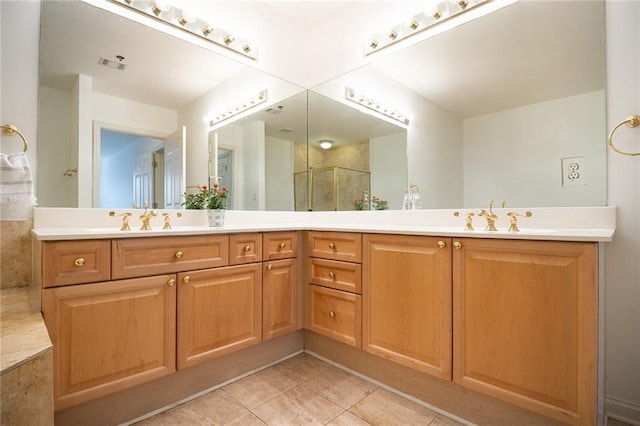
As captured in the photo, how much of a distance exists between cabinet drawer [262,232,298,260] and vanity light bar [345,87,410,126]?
110cm

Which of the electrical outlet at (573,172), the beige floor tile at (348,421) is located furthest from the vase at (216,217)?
the electrical outlet at (573,172)

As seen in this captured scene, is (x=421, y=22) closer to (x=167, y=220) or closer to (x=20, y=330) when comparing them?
(x=167, y=220)

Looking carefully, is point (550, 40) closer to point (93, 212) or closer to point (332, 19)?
point (332, 19)

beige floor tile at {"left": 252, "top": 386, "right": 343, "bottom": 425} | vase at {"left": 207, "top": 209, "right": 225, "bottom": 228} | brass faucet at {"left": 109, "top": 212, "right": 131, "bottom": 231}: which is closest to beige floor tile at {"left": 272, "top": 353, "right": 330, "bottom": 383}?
beige floor tile at {"left": 252, "top": 386, "right": 343, "bottom": 425}

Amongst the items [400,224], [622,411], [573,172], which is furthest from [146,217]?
[622,411]

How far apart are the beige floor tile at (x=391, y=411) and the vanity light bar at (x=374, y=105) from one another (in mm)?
1713

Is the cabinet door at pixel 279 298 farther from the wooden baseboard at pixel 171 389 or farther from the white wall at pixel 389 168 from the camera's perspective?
the white wall at pixel 389 168

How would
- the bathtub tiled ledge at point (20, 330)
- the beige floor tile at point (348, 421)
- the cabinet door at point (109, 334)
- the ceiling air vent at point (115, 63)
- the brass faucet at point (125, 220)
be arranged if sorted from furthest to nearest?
the ceiling air vent at point (115, 63)
the brass faucet at point (125, 220)
the beige floor tile at point (348, 421)
the cabinet door at point (109, 334)
the bathtub tiled ledge at point (20, 330)

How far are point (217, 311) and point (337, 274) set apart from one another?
2.37ft

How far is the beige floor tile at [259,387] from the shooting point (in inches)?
63.8

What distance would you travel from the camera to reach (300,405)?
157 centimetres

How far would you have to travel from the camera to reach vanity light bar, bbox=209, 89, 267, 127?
2.23m

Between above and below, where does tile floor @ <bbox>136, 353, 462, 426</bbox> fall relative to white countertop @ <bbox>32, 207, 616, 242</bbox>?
below

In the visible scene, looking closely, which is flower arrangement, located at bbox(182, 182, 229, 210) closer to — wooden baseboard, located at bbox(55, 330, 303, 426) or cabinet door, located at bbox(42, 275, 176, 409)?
cabinet door, located at bbox(42, 275, 176, 409)
